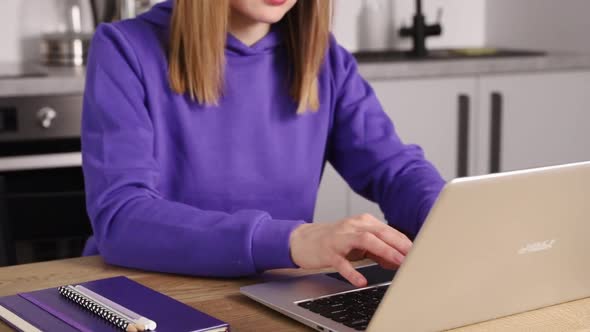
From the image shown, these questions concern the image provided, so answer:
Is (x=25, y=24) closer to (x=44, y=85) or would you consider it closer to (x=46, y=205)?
(x=44, y=85)

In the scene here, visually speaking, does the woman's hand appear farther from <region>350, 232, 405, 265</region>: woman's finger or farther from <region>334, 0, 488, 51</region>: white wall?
<region>334, 0, 488, 51</region>: white wall

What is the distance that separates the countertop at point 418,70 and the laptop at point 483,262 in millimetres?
1529

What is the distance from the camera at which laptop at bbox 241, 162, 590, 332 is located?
90cm

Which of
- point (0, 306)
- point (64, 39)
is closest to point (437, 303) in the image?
point (0, 306)

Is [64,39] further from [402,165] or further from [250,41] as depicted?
[402,165]

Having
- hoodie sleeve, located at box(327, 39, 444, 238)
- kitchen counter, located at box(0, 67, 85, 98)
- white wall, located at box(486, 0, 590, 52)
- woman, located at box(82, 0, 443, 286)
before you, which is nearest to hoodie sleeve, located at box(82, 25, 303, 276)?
woman, located at box(82, 0, 443, 286)

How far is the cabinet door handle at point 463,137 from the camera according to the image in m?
3.04

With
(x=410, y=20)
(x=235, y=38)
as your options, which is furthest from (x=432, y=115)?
(x=235, y=38)

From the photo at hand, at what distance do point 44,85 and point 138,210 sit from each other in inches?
50.2

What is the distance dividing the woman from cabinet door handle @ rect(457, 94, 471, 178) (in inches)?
51.7

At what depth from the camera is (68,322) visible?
1.02 metres

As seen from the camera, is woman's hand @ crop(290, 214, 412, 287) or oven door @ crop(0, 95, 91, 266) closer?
woman's hand @ crop(290, 214, 412, 287)

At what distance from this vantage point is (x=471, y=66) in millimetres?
3006

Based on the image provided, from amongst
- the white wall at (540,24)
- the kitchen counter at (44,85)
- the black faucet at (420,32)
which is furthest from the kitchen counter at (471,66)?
the kitchen counter at (44,85)
